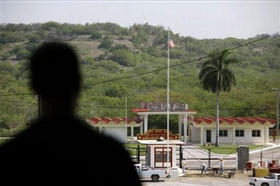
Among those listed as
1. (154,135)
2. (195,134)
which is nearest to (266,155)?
(154,135)

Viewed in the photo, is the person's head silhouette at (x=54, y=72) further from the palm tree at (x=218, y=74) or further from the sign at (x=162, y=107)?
the palm tree at (x=218, y=74)

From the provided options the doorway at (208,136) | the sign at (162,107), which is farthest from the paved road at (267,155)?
the sign at (162,107)

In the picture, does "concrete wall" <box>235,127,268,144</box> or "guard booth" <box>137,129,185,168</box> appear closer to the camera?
"guard booth" <box>137,129,185,168</box>

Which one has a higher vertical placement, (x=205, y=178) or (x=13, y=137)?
(x=13, y=137)

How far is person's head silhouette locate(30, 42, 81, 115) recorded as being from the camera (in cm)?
228

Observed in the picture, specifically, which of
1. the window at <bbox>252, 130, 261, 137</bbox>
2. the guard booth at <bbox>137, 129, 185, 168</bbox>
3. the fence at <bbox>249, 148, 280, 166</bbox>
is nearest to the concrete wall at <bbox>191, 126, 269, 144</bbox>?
the window at <bbox>252, 130, 261, 137</bbox>

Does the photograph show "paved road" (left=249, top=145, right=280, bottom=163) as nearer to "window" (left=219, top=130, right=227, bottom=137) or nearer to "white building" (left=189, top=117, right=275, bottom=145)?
"white building" (left=189, top=117, right=275, bottom=145)

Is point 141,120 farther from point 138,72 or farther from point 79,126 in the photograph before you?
point 138,72

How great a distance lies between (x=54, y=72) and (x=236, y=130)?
7960cm

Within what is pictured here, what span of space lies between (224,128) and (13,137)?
7938cm

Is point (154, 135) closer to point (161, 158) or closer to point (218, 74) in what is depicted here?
point (161, 158)

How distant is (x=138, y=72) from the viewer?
580 feet

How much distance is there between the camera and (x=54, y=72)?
7.49 feet

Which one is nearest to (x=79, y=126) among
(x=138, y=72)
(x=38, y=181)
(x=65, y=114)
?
(x=65, y=114)
